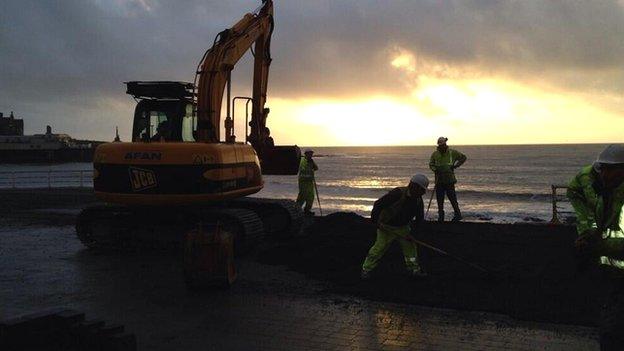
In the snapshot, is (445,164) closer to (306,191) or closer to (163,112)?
(306,191)

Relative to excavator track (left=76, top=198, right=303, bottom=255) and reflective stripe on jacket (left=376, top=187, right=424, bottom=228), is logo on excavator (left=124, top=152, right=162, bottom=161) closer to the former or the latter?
excavator track (left=76, top=198, right=303, bottom=255)

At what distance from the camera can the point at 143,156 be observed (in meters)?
9.36

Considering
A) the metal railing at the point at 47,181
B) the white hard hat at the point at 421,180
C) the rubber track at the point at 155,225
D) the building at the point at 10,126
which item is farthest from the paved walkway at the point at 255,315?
the building at the point at 10,126

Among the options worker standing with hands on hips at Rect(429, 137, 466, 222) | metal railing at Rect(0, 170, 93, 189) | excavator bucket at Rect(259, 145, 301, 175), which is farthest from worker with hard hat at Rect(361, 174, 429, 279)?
metal railing at Rect(0, 170, 93, 189)

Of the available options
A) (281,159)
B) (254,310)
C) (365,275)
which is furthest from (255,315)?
(281,159)

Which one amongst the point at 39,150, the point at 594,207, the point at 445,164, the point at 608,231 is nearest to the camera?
the point at 608,231

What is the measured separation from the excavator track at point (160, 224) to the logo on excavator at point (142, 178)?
0.76 meters

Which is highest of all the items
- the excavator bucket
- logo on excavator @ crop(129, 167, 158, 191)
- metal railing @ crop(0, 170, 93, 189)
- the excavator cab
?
the excavator cab

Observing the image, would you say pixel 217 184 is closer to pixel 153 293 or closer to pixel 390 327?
pixel 153 293

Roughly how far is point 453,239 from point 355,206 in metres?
16.8

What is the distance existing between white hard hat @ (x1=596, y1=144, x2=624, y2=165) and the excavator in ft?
21.7

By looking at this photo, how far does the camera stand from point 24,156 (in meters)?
96.3

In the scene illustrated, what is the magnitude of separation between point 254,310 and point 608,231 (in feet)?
13.5

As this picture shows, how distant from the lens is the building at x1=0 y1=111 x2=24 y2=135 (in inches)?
4956
